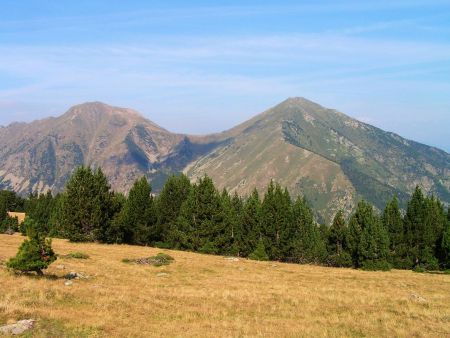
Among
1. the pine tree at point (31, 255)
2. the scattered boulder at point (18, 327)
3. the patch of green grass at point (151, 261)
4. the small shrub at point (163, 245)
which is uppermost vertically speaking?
the pine tree at point (31, 255)

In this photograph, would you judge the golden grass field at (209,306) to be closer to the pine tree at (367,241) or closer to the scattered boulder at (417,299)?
the scattered boulder at (417,299)

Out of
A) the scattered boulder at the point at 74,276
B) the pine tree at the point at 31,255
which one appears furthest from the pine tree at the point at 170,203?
the pine tree at the point at 31,255

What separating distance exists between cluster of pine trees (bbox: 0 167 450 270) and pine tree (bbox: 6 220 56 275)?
3479 centimetres

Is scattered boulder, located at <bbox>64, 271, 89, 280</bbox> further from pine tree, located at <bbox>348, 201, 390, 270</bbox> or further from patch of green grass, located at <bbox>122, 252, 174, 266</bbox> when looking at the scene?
pine tree, located at <bbox>348, 201, 390, 270</bbox>

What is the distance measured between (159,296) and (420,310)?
17.0 meters

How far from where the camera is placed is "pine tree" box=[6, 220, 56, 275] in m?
27.9

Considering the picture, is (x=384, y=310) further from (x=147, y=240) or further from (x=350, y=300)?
(x=147, y=240)

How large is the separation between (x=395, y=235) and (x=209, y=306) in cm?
5518

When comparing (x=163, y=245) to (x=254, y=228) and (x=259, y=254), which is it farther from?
(x=259, y=254)

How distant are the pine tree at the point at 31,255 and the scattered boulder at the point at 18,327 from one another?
1087 centimetres

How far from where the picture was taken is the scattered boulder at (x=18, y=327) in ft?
55.1

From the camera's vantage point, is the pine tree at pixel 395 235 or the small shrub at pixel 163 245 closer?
the pine tree at pixel 395 235

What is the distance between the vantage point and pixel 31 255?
28.3m

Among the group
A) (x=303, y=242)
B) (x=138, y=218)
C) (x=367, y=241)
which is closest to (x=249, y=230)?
(x=303, y=242)
